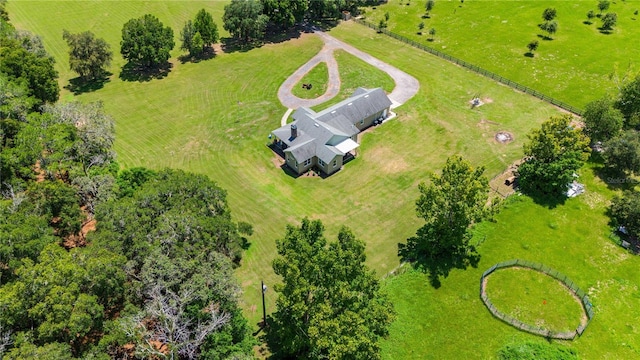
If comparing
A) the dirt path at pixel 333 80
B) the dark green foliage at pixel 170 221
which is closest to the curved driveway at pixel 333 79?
the dirt path at pixel 333 80

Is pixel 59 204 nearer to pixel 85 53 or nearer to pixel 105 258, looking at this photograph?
pixel 105 258

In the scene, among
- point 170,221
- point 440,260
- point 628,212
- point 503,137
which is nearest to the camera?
point 170,221

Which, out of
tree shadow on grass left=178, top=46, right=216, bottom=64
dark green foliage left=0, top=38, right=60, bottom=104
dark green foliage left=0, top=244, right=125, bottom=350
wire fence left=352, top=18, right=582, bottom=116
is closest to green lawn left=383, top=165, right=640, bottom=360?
wire fence left=352, top=18, right=582, bottom=116

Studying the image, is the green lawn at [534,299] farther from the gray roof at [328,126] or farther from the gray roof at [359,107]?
the gray roof at [359,107]

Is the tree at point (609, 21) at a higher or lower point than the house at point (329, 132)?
lower

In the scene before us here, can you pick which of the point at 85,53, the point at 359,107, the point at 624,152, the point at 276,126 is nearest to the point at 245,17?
the point at 85,53

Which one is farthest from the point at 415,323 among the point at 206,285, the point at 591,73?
the point at 591,73

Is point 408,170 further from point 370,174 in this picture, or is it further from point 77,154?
point 77,154

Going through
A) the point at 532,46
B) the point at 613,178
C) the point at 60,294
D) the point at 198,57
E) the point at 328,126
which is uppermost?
the point at 60,294
